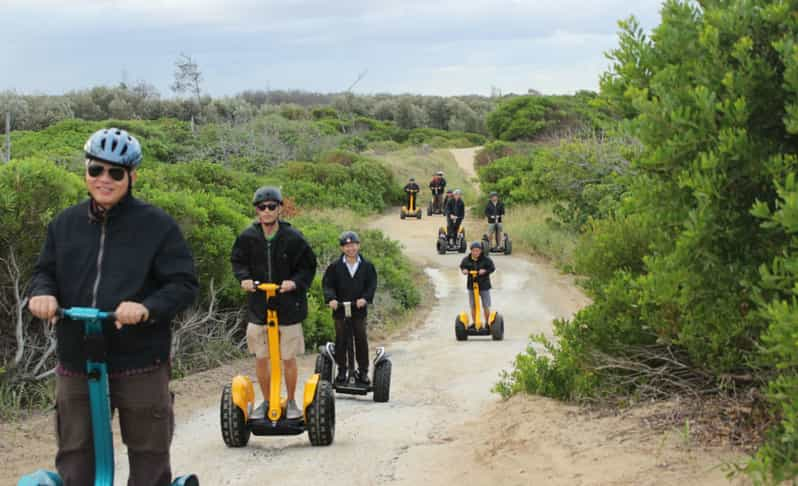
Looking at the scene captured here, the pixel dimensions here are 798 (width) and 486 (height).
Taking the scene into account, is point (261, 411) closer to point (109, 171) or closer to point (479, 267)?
point (109, 171)

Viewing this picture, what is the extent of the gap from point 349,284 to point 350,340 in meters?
0.67

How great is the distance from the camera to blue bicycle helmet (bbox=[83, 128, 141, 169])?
14.7ft

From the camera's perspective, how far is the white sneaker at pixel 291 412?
7.80 m

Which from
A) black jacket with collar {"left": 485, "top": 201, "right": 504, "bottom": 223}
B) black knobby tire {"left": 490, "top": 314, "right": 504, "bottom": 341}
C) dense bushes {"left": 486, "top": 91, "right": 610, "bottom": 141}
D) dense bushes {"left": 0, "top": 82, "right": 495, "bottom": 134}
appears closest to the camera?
black knobby tire {"left": 490, "top": 314, "right": 504, "bottom": 341}

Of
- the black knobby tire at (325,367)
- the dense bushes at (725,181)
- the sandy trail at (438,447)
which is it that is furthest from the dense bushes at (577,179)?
the dense bushes at (725,181)

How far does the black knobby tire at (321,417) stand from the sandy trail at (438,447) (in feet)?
0.33

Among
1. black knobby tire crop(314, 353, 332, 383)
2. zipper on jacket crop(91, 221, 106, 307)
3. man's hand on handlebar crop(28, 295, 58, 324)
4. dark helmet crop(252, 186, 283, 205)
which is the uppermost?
dark helmet crop(252, 186, 283, 205)

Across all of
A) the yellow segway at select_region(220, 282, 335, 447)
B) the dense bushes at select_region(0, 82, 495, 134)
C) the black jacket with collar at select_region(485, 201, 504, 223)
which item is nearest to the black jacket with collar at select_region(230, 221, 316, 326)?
the yellow segway at select_region(220, 282, 335, 447)

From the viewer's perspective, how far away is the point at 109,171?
451cm

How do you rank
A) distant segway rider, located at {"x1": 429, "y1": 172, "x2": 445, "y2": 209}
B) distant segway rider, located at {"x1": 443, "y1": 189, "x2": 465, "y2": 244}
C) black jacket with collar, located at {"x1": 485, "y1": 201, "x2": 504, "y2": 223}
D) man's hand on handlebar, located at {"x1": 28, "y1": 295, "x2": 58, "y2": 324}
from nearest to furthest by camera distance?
man's hand on handlebar, located at {"x1": 28, "y1": 295, "x2": 58, "y2": 324}
black jacket with collar, located at {"x1": 485, "y1": 201, "x2": 504, "y2": 223}
distant segway rider, located at {"x1": 443, "y1": 189, "x2": 465, "y2": 244}
distant segway rider, located at {"x1": 429, "y1": 172, "x2": 445, "y2": 209}

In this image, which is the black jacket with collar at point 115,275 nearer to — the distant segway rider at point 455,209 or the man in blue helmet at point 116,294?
the man in blue helmet at point 116,294

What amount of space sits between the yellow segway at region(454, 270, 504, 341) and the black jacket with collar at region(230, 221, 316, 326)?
877 cm

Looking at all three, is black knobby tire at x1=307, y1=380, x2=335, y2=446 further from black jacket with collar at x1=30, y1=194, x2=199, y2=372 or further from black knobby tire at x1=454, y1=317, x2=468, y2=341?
black knobby tire at x1=454, y1=317, x2=468, y2=341

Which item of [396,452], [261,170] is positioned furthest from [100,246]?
[261,170]
